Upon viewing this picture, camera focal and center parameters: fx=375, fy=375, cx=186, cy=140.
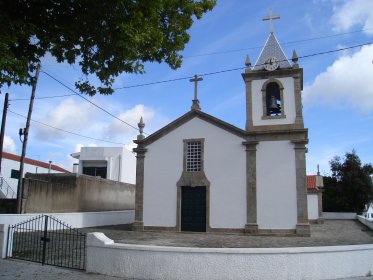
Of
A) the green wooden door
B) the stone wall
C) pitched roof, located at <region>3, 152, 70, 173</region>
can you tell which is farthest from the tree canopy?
pitched roof, located at <region>3, 152, 70, 173</region>

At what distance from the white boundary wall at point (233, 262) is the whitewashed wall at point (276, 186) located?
7.37 metres

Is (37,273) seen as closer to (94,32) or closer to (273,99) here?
(94,32)

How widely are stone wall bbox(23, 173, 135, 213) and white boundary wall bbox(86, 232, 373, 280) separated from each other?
1026 cm

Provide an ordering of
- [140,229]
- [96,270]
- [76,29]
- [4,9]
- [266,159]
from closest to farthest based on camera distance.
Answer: [4,9], [76,29], [96,270], [266,159], [140,229]

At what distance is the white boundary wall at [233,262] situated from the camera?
752 centimetres

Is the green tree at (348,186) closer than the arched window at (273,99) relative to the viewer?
No

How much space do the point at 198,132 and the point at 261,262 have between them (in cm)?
1058

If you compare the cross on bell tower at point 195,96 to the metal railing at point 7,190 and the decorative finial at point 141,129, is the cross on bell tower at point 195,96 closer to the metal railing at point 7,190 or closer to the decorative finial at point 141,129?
the decorative finial at point 141,129

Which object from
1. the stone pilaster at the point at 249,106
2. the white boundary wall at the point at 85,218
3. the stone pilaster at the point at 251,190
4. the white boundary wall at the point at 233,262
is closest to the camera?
the white boundary wall at the point at 233,262

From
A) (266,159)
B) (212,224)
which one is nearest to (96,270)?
(212,224)

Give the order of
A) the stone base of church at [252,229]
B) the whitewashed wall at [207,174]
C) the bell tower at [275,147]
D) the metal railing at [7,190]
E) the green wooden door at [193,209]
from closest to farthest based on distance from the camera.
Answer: the bell tower at [275,147] → the stone base of church at [252,229] → the whitewashed wall at [207,174] → the green wooden door at [193,209] → the metal railing at [7,190]

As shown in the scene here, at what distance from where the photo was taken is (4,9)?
21.1ft

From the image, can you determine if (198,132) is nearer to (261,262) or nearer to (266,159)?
(266,159)

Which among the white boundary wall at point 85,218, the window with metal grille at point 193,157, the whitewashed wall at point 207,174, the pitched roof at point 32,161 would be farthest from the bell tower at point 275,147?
the pitched roof at point 32,161
